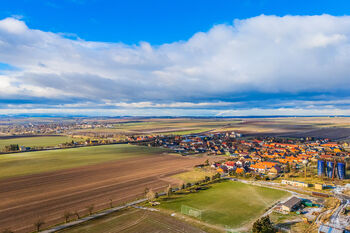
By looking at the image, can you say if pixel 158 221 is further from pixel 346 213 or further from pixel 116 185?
pixel 346 213

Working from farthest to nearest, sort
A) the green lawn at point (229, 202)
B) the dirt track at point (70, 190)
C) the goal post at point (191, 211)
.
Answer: the dirt track at point (70, 190)
the goal post at point (191, 211)
the green lawn at point (229, 202)

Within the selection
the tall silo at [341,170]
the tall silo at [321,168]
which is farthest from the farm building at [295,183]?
the tall silo at [341,170]

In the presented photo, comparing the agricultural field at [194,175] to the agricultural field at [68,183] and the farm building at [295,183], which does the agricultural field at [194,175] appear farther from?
the farm building at [295,183]

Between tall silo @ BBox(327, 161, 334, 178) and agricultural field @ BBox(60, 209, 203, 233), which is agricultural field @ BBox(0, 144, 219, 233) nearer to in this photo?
agricultural field @ BBox(60, 209, 203, 233)

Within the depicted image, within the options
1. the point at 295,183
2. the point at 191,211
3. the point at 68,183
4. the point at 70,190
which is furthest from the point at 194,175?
the point at 68,183

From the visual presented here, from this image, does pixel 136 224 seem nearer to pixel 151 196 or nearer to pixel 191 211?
pixel 151 196

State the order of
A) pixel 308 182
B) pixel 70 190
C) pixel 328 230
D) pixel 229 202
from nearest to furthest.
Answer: pixel 328 230
pixel 229 202
pixel 70 190
pixel 308 182

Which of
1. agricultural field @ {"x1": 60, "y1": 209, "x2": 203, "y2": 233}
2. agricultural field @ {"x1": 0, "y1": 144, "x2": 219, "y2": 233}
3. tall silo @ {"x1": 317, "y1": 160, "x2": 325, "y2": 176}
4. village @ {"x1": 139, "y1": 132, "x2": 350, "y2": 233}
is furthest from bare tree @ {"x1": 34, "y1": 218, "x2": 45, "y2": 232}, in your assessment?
tall silo @ {"x1": 317, "y1": 160, "x2": 325, "y2": 176}
